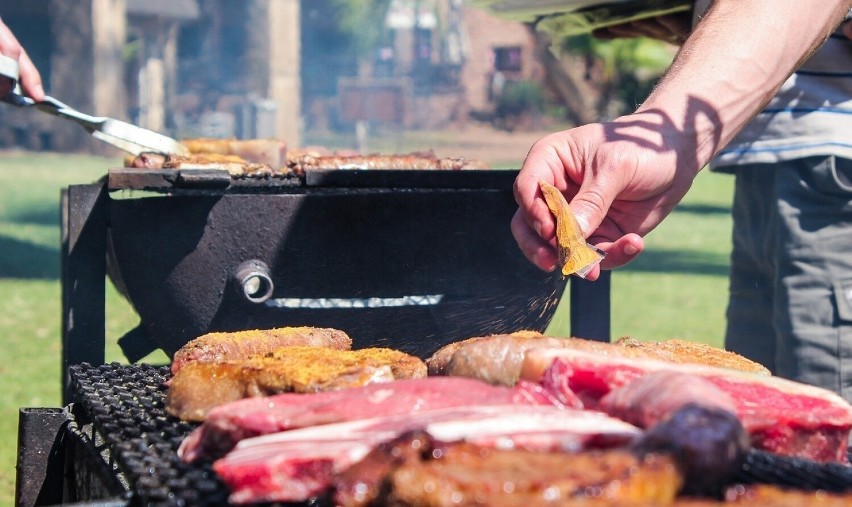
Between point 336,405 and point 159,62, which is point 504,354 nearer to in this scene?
point 336,405

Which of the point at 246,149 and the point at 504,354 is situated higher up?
the point at 246,149

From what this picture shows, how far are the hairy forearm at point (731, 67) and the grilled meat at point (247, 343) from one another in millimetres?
1150

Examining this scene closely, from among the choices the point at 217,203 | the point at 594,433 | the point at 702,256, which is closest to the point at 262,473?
the point at 594,433

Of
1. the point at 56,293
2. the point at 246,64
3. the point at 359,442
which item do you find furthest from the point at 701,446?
the point at 246,64

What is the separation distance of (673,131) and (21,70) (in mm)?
2661

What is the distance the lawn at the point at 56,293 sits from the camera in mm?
7535

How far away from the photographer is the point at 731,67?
9.32ft

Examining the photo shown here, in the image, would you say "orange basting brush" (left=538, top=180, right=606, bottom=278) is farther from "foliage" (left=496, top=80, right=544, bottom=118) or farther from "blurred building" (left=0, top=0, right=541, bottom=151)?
"foliage" (left=496, top=80, right=544, bottom=118)

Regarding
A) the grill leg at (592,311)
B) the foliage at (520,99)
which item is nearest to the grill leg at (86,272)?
the grill leg at (592,311)

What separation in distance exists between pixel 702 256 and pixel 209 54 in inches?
1311

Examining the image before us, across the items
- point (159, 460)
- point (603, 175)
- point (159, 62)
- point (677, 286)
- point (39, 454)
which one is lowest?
point (677, 286)

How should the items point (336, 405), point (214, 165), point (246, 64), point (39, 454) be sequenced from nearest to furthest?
point (336, 405) → point (39, 454) → point (214, 165) → point (246, 64)

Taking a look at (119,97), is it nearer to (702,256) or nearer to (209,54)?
(209,54)

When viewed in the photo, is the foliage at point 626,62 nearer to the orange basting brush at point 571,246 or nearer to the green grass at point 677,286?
the green grass at point 677,286
